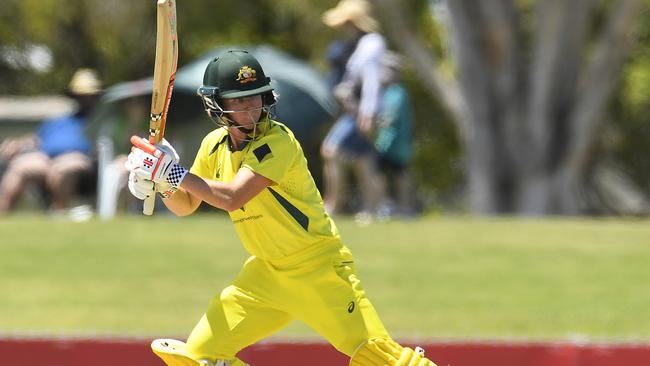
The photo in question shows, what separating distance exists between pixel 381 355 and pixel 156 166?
1100 millimetres

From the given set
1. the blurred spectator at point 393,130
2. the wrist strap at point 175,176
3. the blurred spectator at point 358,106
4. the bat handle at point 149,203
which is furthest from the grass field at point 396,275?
the wrist strap at point 175,176

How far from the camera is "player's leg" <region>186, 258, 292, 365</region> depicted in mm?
5473

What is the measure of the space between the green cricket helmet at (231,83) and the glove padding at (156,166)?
328 millimetres

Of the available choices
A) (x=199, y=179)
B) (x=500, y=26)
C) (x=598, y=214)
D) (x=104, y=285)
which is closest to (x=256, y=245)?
(x=199, y=179)

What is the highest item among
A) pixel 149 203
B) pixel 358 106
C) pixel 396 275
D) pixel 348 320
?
pixel 149 203

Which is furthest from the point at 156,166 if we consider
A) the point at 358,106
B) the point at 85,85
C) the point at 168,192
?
the point at 85,85

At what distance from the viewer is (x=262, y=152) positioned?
5387 millimetres

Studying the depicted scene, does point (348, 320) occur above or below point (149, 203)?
below

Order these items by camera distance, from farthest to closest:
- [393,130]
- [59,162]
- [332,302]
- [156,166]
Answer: [59,162] → [393,130] → [332,302] → [156,166]

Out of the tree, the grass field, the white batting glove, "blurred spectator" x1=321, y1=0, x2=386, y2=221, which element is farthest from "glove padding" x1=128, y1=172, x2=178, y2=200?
the tree

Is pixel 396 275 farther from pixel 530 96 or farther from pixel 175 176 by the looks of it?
pixel 530 96

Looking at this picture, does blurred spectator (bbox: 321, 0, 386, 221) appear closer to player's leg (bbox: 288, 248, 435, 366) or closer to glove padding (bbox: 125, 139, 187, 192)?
player's leg (bbox: 288, 248, 435, 366)

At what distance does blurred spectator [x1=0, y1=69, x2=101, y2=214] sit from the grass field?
1.76ft

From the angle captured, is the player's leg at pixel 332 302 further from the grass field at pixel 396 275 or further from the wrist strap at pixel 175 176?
the grass field at pixel 396 275
